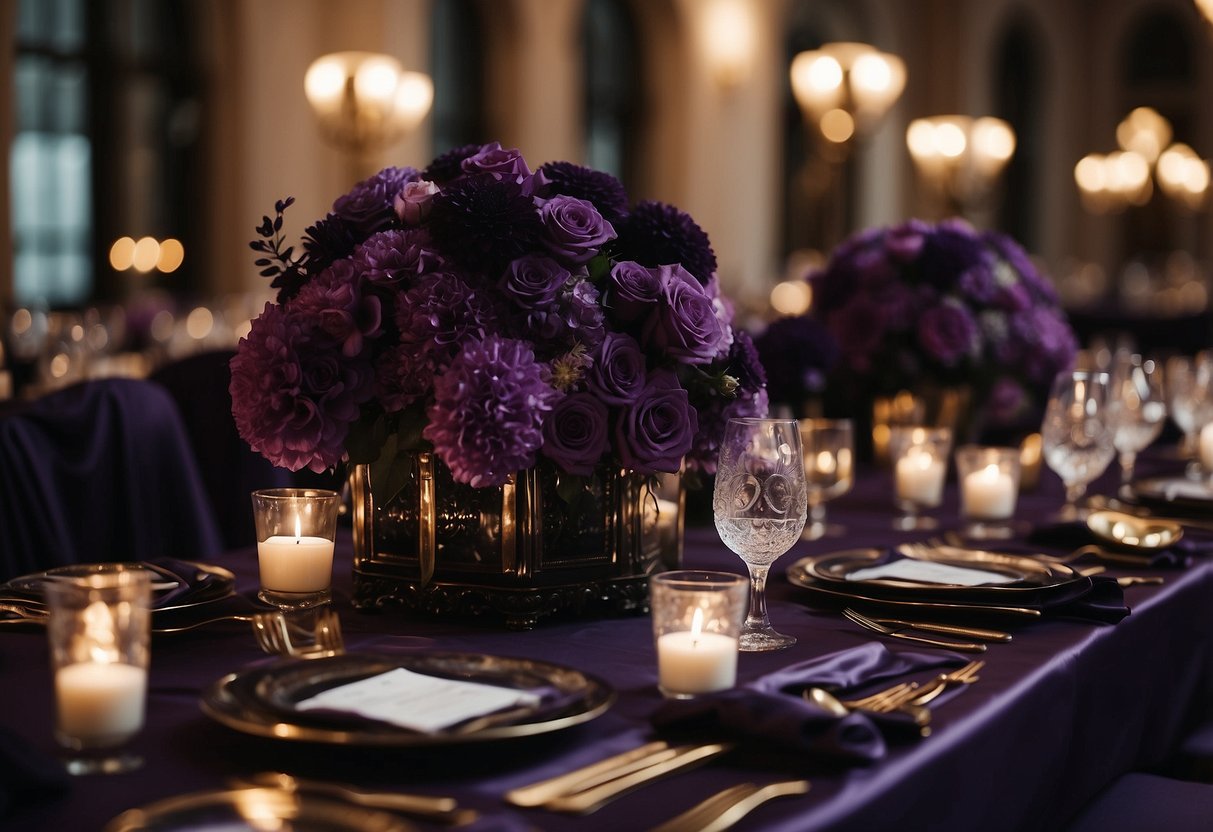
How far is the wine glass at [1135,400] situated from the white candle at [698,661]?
1391mm

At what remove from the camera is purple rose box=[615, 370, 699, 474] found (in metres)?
1.46

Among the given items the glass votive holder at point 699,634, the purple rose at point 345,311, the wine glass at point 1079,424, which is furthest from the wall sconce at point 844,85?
the glass votive holder at point 699,634

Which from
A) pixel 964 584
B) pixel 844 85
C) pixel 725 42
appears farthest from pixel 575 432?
pixel 725 42

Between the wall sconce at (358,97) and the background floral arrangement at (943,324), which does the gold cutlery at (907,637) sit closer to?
the background floral arrangement at (943,324)

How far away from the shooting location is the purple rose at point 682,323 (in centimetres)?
149

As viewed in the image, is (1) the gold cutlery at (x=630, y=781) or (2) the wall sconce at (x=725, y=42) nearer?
(1) the gold cutlery at (x=630, y=781)

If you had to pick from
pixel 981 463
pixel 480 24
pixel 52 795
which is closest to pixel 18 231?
pixel 480 24

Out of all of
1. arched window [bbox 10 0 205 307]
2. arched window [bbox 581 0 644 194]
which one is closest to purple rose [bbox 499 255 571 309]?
arched window [bbox 10 0 205 307]

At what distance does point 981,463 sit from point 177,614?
1.22 m

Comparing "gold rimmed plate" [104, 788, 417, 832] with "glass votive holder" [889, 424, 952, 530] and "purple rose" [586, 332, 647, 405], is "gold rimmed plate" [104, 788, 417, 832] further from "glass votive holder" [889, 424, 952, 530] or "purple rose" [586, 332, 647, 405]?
"glass votive holder" [889, 424, 952, 530]

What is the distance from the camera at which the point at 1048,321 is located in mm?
2820

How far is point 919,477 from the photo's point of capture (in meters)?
2.32

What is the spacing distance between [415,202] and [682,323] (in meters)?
0.30

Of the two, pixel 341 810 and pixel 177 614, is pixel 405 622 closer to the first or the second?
pixel 177 614
